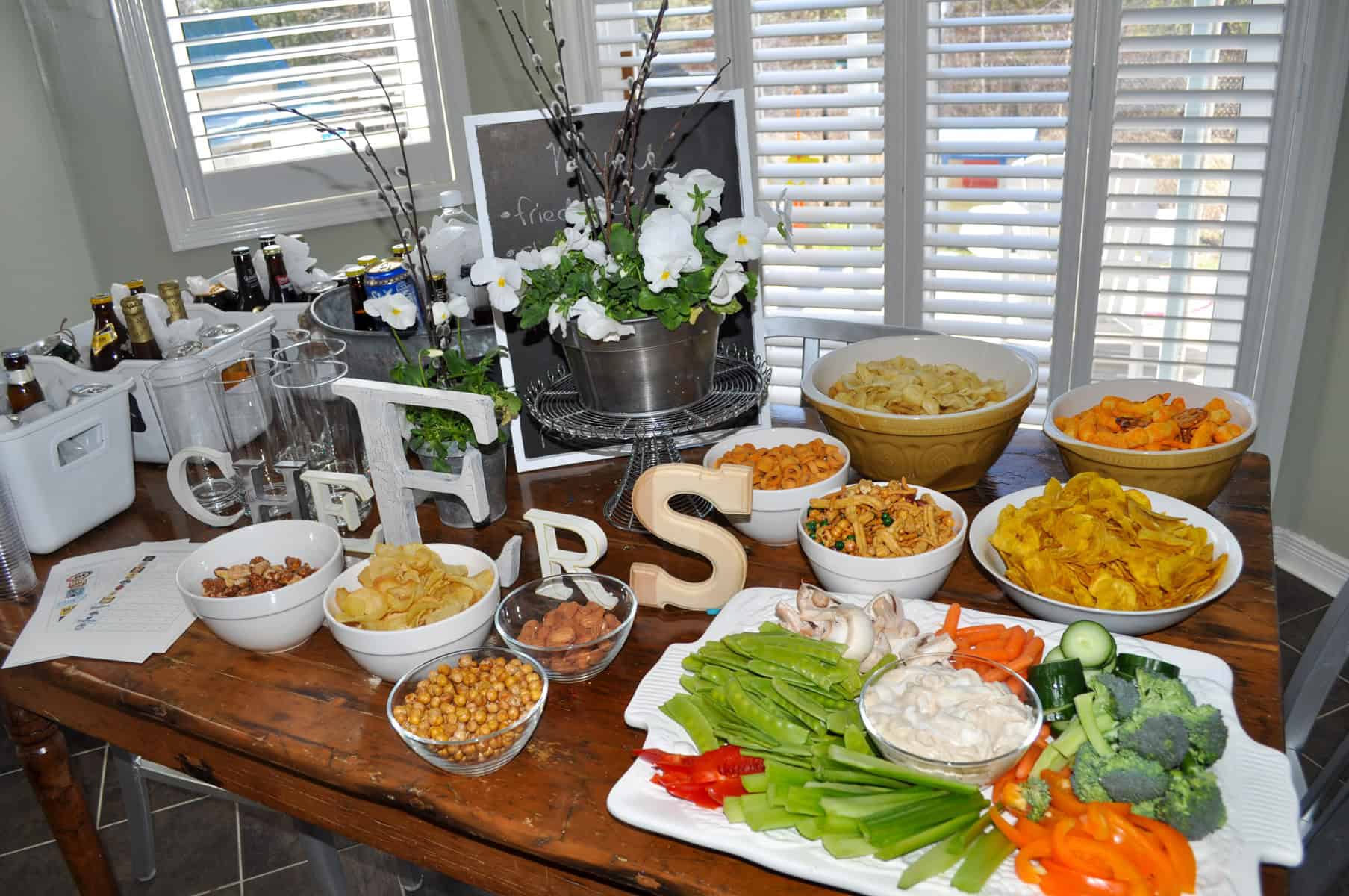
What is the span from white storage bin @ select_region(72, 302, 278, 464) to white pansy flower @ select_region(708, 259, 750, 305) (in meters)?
0.94

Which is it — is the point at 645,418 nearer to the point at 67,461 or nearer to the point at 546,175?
the point at 546,175

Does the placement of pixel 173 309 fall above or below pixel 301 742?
above

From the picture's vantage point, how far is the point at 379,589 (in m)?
1.24

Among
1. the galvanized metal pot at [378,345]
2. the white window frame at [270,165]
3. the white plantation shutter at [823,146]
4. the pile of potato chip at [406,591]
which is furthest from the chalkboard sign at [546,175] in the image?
the white window frame at [270,165]

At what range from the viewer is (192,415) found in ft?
5.67

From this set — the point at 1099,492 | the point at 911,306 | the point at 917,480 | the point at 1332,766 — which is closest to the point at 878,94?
the point at 911,306

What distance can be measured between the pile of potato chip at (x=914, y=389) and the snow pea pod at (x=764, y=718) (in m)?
0.60

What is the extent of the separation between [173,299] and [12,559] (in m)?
0.58

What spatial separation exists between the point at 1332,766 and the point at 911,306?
2.05 m

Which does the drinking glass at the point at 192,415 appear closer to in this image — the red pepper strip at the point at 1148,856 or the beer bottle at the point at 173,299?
the beer bottle at the point at 173,299

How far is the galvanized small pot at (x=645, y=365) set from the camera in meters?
1.41

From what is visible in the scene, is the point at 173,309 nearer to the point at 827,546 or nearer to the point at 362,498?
the point at 362,498

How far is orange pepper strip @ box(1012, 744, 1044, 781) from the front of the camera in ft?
3.14

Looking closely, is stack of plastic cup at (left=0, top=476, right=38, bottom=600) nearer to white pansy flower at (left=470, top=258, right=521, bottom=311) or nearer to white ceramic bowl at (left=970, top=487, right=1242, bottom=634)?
white pansy flower at (left=470, top=258, right=521, bottom=311)
